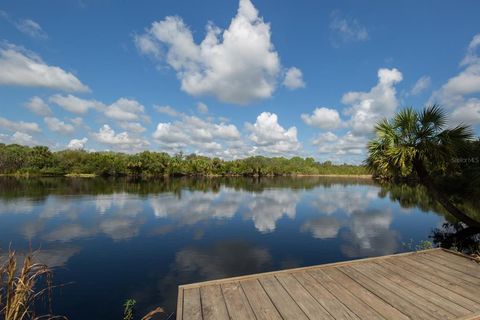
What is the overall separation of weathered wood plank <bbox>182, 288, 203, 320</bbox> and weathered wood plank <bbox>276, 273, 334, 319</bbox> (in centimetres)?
164

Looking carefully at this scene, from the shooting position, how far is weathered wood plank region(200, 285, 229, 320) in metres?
3.77

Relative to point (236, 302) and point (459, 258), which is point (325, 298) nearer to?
point (236, 302)

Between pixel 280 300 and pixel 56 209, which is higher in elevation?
pixel 280 300

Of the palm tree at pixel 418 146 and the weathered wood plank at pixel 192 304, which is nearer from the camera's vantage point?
the weathered wood plank at pixel 192 304

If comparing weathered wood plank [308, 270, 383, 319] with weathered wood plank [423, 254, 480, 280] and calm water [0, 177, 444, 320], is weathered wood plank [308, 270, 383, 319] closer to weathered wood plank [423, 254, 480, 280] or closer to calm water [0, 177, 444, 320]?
weathered wood plank [423, 254, 480, 280]

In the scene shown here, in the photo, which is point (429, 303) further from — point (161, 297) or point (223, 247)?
point (223, 247)

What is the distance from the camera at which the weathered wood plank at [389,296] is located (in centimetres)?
384

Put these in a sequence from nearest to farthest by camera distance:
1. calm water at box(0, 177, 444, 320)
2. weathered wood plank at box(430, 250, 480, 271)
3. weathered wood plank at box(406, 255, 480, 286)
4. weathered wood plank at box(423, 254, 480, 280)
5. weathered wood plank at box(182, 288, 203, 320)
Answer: weathered wood plank at box(182, 288, 203, 320) < weathered wood plank at box(406, 255, 480, 286) < weathered wood plank at box(423, 254, 480, 280) < weathered wood plank at box(430, 250, 480, 271) < calm water at box(0, 177, 444, 320)

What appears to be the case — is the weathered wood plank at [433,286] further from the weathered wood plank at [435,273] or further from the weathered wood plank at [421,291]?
the weathered wood plank at [435,273]

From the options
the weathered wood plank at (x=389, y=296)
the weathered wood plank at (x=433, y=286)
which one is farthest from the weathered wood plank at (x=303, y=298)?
the weathered wood plank at (x=433, y=286)

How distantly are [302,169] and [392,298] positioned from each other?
446 ft

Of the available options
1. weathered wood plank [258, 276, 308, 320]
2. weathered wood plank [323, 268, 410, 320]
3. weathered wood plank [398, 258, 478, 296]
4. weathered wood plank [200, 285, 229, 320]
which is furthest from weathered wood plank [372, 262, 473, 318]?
weathered wood plank [200, 285, 229, 320]

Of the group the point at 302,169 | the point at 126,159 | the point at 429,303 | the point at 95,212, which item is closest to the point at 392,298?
the point at 429,303

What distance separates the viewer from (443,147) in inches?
400
